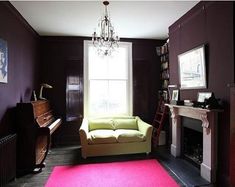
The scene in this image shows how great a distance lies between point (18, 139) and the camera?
3180 millimetres

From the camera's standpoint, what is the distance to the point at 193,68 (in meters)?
3.36

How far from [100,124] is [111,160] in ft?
3.24

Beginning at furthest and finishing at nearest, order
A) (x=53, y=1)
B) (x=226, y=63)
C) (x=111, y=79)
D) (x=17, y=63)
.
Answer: (x=111, y=79)
(x=17, y=63)
(x=53, y=1)
(x=226, y=63)

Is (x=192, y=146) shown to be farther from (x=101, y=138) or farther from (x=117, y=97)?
(x=117, y=97)

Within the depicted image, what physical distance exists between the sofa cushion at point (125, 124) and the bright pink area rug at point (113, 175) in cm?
107

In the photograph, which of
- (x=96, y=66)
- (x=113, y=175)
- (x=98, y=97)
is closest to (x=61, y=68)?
(x=96, y=66)

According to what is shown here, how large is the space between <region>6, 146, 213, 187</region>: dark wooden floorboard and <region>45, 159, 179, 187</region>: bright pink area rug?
0.14m

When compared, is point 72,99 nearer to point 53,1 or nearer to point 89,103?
point 89,103

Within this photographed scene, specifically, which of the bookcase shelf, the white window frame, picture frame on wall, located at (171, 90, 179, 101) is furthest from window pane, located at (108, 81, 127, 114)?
picture frame on wall, located at (171, 90, 179, 101)

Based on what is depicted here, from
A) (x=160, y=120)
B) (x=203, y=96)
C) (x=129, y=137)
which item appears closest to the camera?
(x=203, y=96)

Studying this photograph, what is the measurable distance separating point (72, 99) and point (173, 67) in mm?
2625

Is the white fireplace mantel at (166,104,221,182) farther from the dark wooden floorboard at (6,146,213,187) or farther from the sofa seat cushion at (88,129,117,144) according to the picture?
the sofa seat cushion at (88,129,117,144)

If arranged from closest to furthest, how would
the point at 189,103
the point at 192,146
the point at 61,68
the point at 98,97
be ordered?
the point at 189,103
the point at 192,146
the point at 61,68
the point at 98,97

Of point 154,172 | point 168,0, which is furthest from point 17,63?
point 154,172
